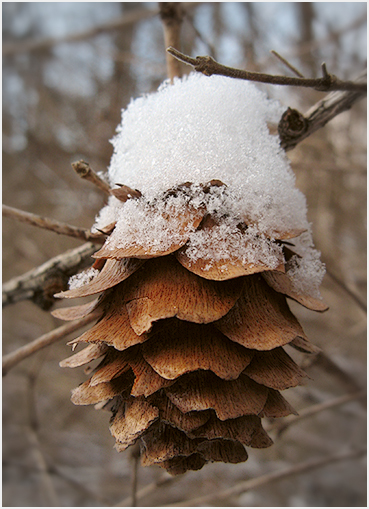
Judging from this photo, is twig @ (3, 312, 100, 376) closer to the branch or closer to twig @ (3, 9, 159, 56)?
the branch

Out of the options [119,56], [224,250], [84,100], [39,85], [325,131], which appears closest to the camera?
[224,250]

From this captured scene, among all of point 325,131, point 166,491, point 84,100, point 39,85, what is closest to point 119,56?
point 84,100

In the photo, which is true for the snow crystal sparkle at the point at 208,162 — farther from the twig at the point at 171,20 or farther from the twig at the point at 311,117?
the twig at the point at 171,20

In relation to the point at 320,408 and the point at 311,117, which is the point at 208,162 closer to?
the point at 311,117

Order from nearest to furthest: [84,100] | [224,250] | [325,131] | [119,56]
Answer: [224,250], [325,131], [119,56], [84,100]

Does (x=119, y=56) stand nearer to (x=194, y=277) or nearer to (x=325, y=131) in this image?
(x=325, y=131)

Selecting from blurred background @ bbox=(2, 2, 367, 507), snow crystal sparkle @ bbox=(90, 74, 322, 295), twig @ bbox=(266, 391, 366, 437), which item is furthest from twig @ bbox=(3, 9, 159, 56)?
twig @ bbox=(266, 391, 366, 437)
